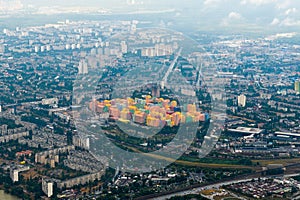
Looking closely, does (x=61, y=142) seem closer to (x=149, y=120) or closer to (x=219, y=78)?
(x=149, y=120)

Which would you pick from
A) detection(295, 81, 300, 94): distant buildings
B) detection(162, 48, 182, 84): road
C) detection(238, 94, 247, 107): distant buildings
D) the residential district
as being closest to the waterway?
the residential district

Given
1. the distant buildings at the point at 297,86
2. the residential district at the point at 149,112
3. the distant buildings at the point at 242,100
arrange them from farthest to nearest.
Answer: the distant buildings at the point at 297,86
the distant buildings at the point at 242,100
the residential district at the point at 149,112

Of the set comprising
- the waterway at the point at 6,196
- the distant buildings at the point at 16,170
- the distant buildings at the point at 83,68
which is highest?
the distant buildings at the point at 83,68

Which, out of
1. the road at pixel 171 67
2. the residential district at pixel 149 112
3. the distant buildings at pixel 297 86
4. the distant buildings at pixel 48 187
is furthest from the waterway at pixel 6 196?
the distant buildings at pixel 297 86

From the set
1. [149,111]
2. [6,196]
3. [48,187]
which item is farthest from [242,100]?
[6,196]

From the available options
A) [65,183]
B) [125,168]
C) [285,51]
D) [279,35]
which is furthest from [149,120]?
[279,35]

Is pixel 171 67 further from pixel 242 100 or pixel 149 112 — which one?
pixel 149 112

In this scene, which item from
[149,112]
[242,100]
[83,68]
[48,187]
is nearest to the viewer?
[48,187]

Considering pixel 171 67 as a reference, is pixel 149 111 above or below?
below

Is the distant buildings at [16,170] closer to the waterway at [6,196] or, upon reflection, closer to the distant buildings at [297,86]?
the waterway at [6,196]

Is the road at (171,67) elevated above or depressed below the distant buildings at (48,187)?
above

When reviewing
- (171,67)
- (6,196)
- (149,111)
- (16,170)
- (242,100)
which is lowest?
(6,196)
